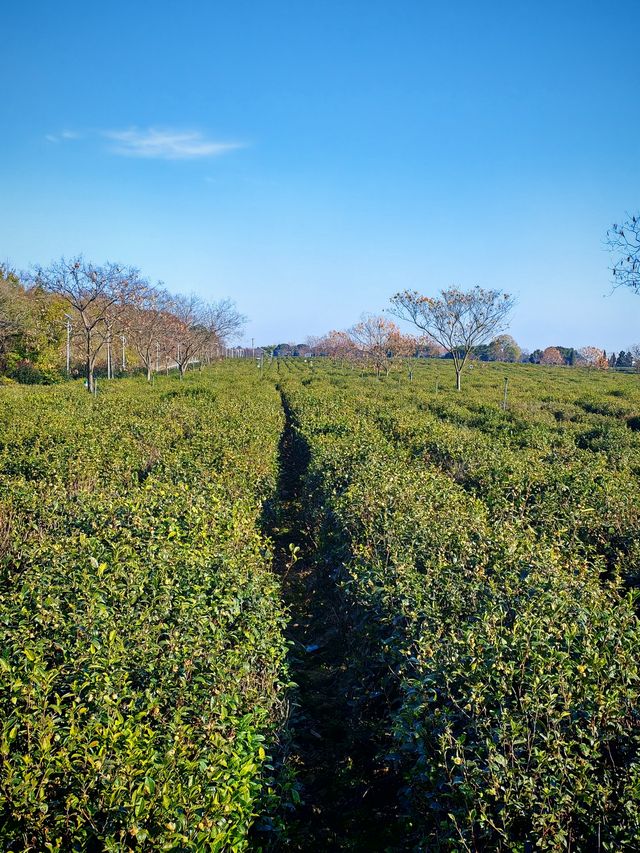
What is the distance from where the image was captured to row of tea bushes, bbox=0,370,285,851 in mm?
2689

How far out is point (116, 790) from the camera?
266 cm

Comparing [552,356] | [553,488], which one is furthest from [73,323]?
[552,356]

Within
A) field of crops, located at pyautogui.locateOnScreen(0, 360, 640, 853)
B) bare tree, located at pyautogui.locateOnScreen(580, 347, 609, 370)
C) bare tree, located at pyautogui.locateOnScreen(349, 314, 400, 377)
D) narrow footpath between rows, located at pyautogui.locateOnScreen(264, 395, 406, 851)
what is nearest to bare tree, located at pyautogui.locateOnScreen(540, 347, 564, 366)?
bare tree, located at pyautogui.locateOnScreen(580, 347, 609, 370)

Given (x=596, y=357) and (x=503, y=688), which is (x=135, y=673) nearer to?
(x=503, y=688)

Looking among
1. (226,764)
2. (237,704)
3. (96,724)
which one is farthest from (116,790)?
(237,704)

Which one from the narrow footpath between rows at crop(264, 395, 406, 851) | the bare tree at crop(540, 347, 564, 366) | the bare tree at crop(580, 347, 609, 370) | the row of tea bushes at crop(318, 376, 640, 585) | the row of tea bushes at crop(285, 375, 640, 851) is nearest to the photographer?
the row of tea bushes at crop(285, 375, 640, 851)

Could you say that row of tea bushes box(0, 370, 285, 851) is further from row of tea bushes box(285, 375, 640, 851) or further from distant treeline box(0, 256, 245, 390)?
distant treeline box(0, 256, 245, 390)

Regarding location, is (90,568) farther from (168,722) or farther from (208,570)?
(168,722)

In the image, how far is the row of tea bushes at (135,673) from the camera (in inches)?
106

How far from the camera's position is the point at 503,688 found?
131 inches

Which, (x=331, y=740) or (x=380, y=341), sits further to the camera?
(x=380, y=341)

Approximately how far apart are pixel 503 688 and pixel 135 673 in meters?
2.19

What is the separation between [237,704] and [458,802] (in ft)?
4.55

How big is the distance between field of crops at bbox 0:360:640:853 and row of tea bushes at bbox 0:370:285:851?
0.06 feet
